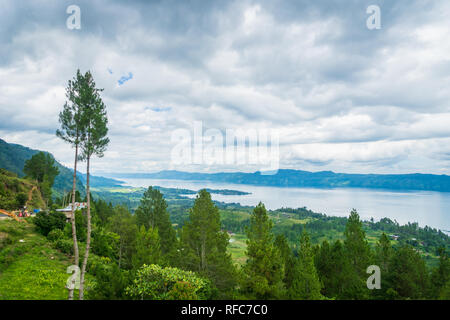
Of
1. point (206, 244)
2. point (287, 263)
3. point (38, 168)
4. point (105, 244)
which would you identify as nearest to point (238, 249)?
point (38, 168)

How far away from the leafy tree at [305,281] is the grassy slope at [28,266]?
14309 millimetres

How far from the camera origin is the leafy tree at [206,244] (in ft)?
59.8

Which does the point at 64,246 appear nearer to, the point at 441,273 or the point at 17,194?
the point at 17,194

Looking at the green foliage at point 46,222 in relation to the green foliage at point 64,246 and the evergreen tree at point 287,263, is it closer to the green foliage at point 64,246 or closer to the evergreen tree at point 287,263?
the green foliage at point 64,246

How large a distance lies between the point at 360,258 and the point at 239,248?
7931 centimetres

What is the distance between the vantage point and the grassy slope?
46.7 feet

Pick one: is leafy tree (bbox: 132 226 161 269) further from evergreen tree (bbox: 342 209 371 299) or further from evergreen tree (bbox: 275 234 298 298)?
evergreen tree (bbox: 342 209 371 299)

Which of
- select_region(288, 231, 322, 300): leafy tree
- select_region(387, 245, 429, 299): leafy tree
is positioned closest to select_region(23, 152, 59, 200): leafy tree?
select_region(288, 231, 322, 300): leafy tree

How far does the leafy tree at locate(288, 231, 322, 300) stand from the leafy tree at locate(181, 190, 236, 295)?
485cm

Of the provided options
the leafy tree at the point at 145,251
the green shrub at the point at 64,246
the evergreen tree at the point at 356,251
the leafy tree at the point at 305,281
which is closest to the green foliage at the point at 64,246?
the green shrub at the point at 64,246

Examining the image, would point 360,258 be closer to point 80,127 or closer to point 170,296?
point 170,296

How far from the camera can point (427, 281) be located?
18250 mm

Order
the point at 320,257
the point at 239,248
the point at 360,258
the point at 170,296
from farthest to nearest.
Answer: the point at 239,248 < the point at 320,257 < the point at 360,258 < the point at 170,296
